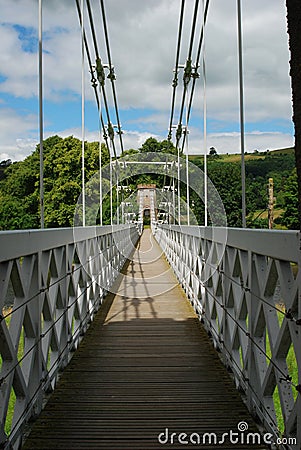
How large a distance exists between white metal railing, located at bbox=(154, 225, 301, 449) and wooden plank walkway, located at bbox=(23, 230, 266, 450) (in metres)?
0.13

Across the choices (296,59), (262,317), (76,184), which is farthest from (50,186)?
(296,59)

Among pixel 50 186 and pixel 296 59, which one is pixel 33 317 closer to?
pixel 296 59

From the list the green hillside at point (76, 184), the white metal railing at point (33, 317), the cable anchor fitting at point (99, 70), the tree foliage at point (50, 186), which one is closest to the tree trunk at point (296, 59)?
the white metal railing at point (33, 317)

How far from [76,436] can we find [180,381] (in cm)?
82

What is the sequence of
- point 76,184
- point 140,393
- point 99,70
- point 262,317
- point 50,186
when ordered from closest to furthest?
point 262,317 < point 140,393 < point 99,70 < point 76,184 < point 50,186

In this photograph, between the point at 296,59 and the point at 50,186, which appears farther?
the point at 50,186

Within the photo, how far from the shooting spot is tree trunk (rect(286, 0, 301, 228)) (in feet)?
3.51

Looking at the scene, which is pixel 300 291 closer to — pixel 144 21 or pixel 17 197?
pixel 144 21

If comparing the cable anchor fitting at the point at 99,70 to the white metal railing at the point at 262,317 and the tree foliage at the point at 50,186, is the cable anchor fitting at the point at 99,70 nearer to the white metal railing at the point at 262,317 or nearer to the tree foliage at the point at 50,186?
the white metal railing at the point at 262,317

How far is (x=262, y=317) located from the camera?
6.81 feet

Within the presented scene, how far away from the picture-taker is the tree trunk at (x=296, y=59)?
3.51 feet

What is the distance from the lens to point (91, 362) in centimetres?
312

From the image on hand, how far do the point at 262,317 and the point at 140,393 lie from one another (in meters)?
0.78

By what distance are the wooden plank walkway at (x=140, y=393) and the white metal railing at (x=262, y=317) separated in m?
0.13
